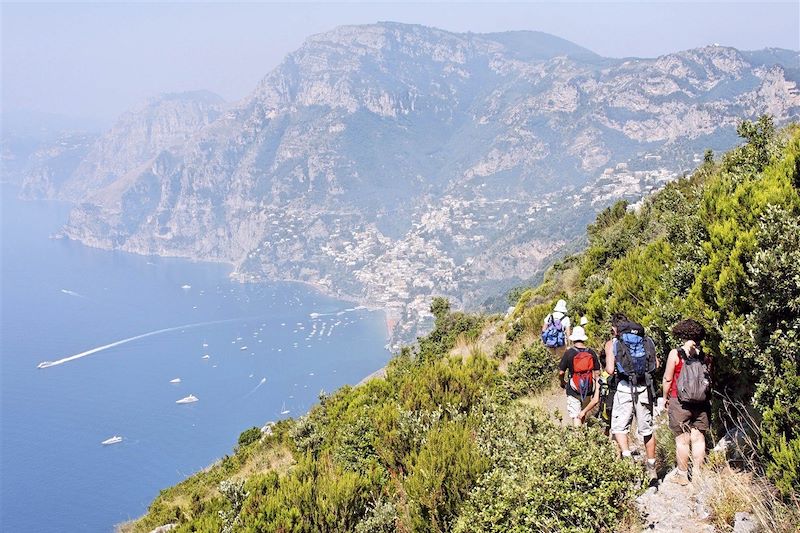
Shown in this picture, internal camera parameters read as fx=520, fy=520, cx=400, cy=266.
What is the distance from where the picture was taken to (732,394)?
4891 millimetres

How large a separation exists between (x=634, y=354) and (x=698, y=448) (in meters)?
0.97

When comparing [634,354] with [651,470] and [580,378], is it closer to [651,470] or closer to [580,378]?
[580,378]

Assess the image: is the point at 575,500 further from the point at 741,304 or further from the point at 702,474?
the point at 741,304

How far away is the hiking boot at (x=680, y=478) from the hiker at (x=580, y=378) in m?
1.10

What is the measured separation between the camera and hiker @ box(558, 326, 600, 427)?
5570mm

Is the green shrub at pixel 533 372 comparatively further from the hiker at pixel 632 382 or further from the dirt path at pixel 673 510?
the dirt path at pixel 673 510

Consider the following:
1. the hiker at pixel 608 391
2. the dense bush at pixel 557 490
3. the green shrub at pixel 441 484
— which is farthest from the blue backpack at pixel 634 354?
the green shrub at pixel 441 484

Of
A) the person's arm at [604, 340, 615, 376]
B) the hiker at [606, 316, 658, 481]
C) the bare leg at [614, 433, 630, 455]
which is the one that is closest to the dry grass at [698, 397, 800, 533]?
the hiker at [606, 316, 658, 481]

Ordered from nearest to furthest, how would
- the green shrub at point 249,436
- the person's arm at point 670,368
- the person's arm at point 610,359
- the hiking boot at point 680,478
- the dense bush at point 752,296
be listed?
the dense bush at point 752,296 < the hiking boot at point 680,478 < the person's arm at point 670,368 < the person's arm at point 610,359 < the green shrub at point 249,436

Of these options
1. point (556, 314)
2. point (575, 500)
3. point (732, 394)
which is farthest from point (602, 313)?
point (575, 500)

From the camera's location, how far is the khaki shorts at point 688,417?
4516 millimetres

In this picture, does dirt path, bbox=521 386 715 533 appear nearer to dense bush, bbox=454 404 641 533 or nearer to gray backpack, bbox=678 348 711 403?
dense bush, bbox=454 404 641 533

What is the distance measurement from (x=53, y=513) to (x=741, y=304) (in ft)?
282

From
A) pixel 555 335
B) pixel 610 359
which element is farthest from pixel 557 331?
pixel 610 359
